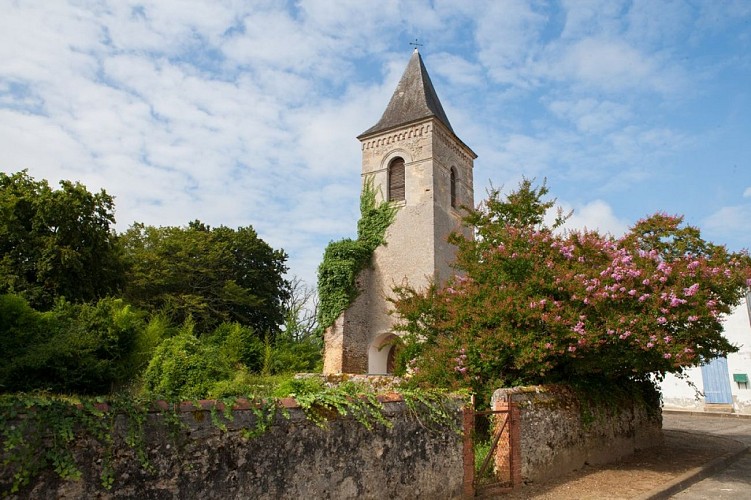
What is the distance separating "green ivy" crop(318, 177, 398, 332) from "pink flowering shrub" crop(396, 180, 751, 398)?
1106 centimetres

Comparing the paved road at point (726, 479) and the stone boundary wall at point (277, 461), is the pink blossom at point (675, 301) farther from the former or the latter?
the stone boundary wall at point (277, 461)

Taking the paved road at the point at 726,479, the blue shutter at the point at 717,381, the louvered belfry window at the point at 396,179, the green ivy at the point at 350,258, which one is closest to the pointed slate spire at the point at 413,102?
the louvered belfry window at the point at 396,179

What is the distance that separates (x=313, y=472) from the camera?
493 cm

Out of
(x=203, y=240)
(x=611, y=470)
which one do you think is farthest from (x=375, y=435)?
(x=203, y=240)

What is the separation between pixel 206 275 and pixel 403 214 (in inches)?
541

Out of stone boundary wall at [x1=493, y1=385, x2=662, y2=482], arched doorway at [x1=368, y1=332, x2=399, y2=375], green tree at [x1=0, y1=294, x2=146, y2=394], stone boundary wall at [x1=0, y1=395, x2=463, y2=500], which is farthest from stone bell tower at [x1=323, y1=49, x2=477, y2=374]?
stone boundary wall at [x1=0, y1=395, x2=463, y2=500]

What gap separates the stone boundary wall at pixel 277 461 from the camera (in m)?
3.73

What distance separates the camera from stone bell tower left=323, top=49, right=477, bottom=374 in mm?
21422

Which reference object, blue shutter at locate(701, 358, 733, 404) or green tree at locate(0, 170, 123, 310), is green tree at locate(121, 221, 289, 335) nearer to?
green tree at locate(0, 170, 123, 310)

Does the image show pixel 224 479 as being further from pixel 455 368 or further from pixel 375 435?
pixel 455 368

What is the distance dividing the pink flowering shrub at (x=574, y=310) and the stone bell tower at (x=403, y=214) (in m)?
10.5

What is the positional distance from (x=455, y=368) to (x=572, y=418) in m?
1.98

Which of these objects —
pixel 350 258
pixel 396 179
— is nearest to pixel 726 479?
pixel 350 258

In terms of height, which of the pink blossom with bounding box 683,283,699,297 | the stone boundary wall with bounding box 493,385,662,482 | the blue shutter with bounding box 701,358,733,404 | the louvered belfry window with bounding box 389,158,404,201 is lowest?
the stone boundary wall with bounding box 493,385,662,482
